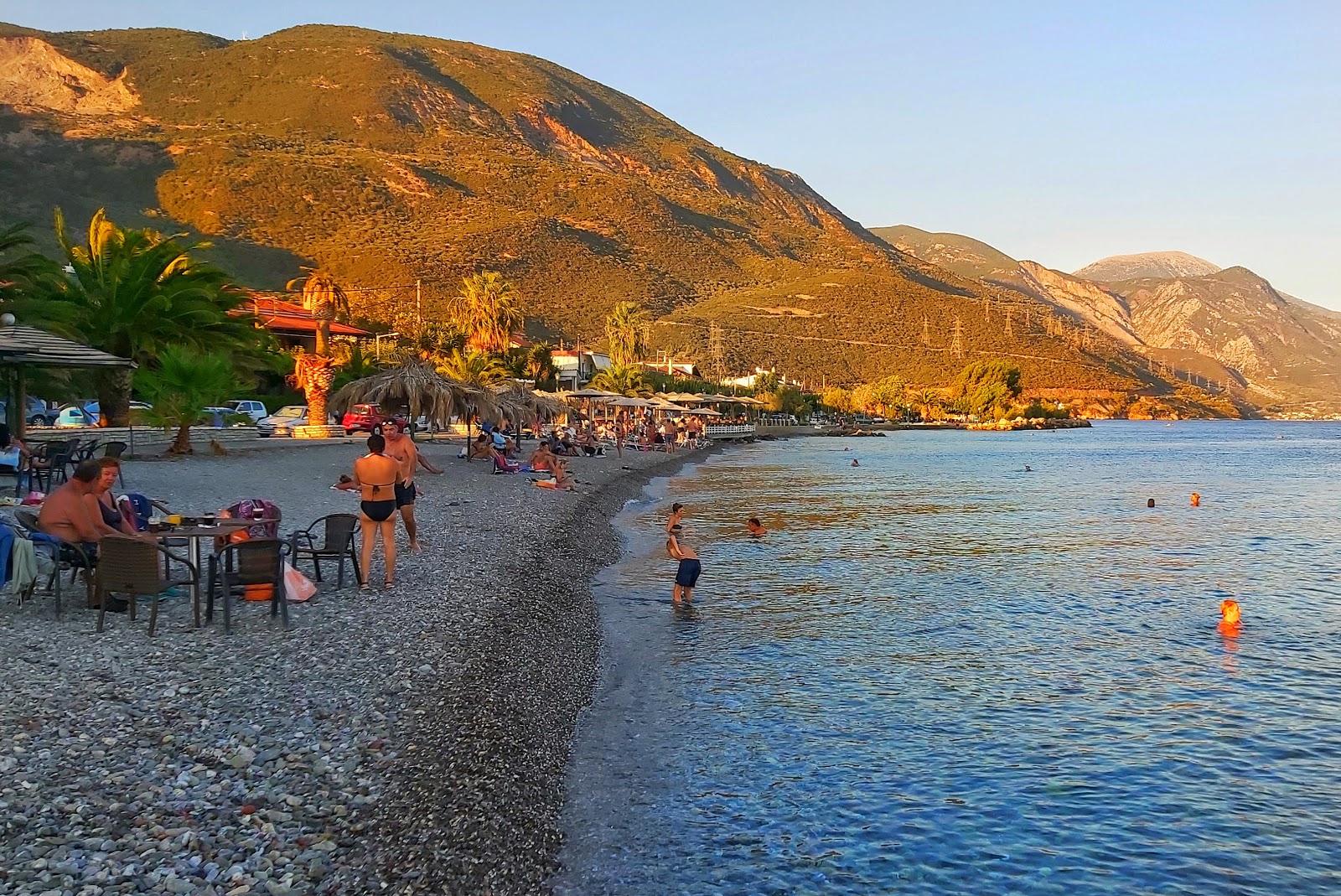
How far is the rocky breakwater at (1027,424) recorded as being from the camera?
406ft

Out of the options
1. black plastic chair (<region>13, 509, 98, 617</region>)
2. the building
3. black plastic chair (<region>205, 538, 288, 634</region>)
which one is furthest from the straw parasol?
the building

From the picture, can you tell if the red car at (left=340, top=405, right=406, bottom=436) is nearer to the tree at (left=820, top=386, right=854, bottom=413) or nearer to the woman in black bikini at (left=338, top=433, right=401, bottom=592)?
the woman in black bikini at (left=338, top=433, right=401, bottom=592)

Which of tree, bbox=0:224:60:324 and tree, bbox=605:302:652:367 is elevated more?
tree, bbox=605:302:652:367

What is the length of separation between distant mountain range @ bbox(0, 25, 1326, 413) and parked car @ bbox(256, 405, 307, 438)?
29876mm

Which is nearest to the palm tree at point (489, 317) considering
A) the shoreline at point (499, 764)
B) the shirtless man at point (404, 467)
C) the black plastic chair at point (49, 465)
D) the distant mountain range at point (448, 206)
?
the distant mountain range at point (448, 206)

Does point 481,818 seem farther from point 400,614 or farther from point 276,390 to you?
point 276,390

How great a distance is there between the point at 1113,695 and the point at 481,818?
6.27m

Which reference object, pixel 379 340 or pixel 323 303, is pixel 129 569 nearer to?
pixel 323 303

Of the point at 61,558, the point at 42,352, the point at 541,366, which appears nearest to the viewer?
the point at 61,558

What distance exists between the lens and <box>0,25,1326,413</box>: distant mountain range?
3649 inches

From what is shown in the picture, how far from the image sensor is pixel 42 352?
46.4ft

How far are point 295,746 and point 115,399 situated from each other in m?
24.1

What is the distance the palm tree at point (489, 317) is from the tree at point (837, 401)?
53698 millimetres

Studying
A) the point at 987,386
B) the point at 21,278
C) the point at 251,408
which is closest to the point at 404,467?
the point at 21,278
